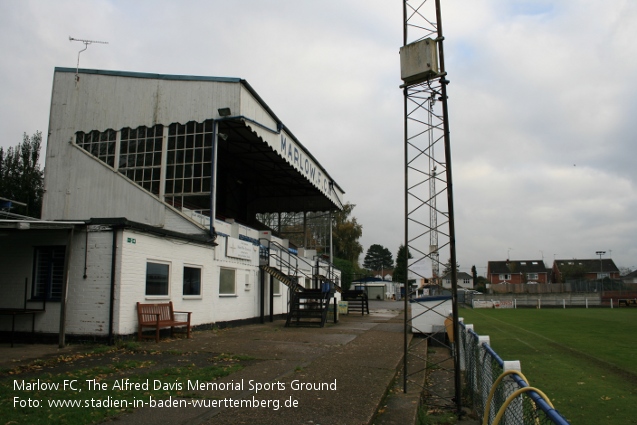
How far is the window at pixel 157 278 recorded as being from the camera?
42.6 feet

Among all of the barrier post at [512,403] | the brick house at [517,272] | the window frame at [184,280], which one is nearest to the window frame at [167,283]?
the window frame at [184,280]

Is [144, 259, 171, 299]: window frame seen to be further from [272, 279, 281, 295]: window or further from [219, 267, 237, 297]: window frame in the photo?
[272, 279, 281, 295]: window

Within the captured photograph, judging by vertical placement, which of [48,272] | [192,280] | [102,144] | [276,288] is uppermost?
[102,144]

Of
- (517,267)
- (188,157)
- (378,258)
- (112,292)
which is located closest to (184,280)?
(112,292)

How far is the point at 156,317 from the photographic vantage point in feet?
40.4

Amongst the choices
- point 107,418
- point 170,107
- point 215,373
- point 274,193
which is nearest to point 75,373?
point 215,373

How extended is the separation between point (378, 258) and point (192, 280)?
14847cm

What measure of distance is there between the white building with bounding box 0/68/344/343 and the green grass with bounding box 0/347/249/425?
257cm

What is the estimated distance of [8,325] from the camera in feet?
39.8

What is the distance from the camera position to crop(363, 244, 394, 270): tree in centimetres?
15950

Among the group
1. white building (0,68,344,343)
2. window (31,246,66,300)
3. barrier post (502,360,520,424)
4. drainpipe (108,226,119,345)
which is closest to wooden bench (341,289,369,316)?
white building (0,68,344,343)

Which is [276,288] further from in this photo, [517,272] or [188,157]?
[517,272]

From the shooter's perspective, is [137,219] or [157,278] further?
[137,219]

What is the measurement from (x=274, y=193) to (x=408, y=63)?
83.1 ft
